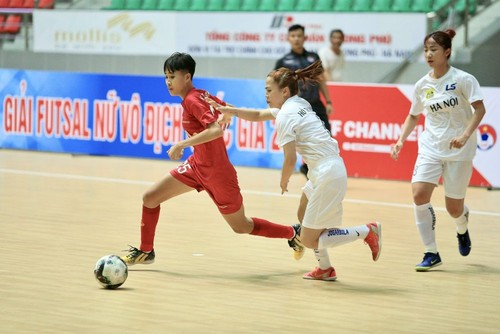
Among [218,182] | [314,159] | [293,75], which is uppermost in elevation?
[293,75]

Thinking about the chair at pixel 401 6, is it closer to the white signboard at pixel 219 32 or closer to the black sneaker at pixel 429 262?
the white signboard at pixel 219 32

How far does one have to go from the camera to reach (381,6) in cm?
1984

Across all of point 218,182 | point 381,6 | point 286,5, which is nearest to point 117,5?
point 286,5

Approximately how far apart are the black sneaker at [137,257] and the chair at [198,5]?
1428 centimetres

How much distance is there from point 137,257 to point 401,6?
1262cm

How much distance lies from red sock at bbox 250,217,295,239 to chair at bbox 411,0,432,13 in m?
11.6

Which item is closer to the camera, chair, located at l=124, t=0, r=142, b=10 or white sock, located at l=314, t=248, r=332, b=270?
white sock, located at l=314, t=248, r=332, b=270

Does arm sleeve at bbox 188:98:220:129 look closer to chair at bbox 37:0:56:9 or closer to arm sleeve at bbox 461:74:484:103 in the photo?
arm sleeve at bbox 461:74:484:103

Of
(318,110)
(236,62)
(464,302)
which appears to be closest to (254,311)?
(464,302)

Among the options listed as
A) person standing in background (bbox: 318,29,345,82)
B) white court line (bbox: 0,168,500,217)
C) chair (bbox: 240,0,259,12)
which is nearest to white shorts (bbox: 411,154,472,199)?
white court line (bbox: 0,168,500,217)

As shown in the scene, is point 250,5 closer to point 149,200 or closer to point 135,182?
point 135,182

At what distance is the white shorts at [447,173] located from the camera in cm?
859

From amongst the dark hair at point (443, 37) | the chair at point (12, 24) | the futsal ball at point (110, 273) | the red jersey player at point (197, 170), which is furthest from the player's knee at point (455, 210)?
the chair at point (12, 24)

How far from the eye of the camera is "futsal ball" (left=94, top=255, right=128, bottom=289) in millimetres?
7312
